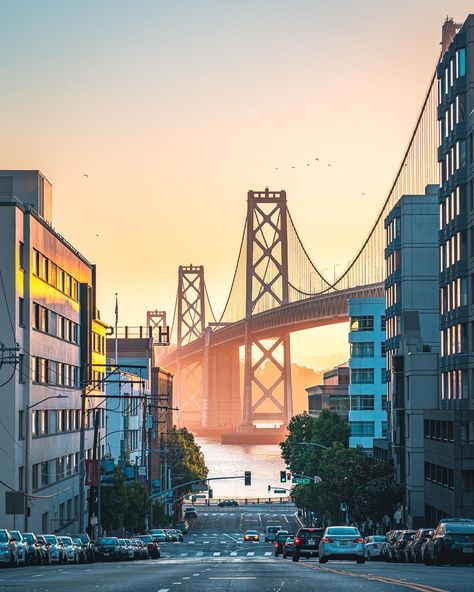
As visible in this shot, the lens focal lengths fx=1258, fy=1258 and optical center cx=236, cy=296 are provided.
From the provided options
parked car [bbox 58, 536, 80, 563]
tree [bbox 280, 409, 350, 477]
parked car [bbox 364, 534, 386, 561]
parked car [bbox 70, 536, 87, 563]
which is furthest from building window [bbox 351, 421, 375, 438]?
parked car [bbox 58, 536, 80, 563]

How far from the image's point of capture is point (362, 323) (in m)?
139

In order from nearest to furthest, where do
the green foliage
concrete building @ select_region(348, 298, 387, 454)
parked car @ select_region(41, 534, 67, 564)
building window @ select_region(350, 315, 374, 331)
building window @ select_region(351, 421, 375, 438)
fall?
1. parked car @ select_region(41, 534, 67, 564)
2. the green foliage
3. building window @ select_region(351, 421, 375, 438)
4. concrete building @ select_region(348, 298, 387, 454)
5. building window @ select_region(350, 315, 374, 331)

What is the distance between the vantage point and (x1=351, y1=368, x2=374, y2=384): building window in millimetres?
139375

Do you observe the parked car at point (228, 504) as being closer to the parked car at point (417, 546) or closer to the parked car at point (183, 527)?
the parked car at point (183, 527)

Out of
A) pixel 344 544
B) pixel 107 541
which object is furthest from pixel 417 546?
pixel 107 541

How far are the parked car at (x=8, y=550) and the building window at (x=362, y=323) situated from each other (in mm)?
98850

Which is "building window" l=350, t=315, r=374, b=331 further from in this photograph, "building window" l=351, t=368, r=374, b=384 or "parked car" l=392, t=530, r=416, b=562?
"parked car" l=392, t=530, r=416, b=562

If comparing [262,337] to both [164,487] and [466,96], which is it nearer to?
[164,487]

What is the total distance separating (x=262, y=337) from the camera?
192 m

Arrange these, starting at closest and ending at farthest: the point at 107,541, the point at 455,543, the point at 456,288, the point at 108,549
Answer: the point at 455,543 < the point at 108,549 < the point at 107,541 < the point at 456,288

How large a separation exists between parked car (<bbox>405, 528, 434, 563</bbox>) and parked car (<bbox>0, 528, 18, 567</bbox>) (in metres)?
14.0

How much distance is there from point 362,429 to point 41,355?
5942cm

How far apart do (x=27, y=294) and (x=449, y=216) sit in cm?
2811

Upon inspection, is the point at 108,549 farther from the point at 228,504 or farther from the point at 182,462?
the point at 228,504
